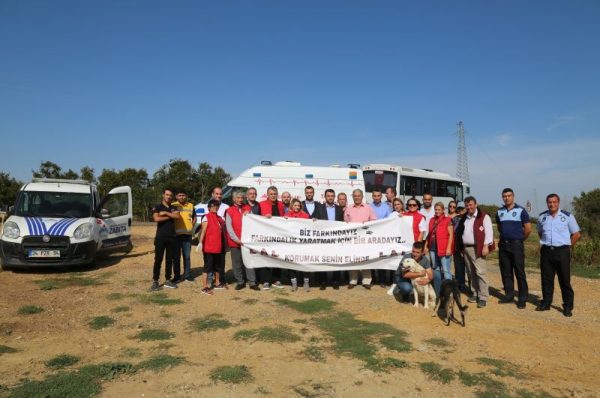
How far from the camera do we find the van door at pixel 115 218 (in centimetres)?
1060

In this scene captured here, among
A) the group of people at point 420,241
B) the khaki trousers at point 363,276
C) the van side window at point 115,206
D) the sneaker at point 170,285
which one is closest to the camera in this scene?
the group of people at point 420,241

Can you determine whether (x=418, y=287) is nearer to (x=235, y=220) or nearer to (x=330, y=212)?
(x=330, y=212)

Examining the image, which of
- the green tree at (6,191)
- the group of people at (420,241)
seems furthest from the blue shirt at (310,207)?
the green tree at (6,191)

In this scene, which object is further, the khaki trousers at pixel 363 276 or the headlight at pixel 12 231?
the headlight at pixel 12 231

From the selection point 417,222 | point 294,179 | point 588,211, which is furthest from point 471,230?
point 588,211

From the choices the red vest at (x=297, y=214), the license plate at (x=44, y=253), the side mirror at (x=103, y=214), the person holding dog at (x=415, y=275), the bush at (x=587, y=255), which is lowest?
Answer: the bush at (x=587, y=255)

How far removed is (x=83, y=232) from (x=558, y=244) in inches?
392

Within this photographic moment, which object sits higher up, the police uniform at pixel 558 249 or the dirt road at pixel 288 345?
the police uniform at pixel 558 249

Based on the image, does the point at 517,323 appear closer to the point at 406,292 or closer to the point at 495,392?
the point at 406,292

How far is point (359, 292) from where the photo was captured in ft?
26.7

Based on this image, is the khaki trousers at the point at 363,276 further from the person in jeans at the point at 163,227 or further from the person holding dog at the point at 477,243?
the person in jeans at the point at 163,227

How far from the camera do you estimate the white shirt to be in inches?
287

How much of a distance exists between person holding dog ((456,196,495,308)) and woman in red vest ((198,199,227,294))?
468 centimetres

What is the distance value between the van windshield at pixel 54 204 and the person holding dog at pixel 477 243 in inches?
350
